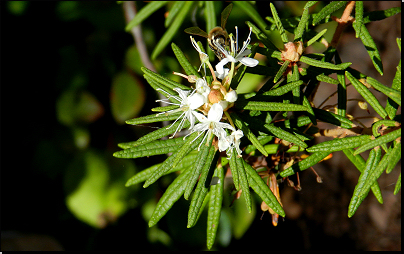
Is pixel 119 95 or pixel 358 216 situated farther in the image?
pixel 358 216

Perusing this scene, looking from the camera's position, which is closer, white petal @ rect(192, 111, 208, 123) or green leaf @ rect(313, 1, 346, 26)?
white petal @ rect(192, 111, 208, 123)

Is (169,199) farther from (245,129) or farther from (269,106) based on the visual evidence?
(269,106)

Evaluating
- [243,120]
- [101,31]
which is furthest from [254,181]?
[101,31]

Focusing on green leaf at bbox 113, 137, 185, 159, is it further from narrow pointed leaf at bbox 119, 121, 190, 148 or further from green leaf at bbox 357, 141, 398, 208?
green leaf at bbox 357, 141, 398, 208

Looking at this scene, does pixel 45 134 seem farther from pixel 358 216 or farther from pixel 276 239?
pixel 358 216

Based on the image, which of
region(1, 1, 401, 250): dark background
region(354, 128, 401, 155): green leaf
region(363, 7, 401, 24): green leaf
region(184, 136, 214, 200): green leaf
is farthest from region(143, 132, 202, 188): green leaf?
region(1, 1, 401, 250): dark background

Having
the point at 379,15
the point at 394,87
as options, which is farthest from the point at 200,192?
the point at 379,15
